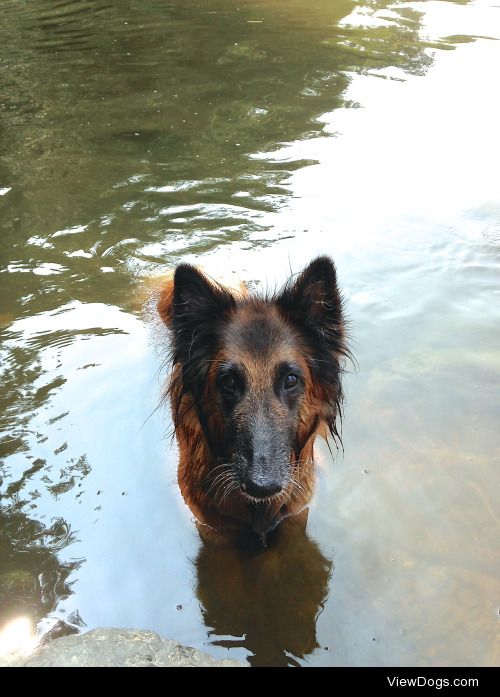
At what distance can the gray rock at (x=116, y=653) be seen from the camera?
10.4 ft

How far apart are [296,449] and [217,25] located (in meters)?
14.4

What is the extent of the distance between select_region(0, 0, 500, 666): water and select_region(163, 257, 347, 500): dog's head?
2.62 feet

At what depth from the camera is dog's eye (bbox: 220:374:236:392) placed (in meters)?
4.27

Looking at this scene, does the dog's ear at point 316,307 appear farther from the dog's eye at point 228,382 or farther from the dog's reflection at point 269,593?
the dog's reflection at point 269,593

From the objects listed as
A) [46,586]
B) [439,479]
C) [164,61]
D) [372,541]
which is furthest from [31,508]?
Result: [164,61]

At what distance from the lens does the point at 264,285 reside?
723 centimetres

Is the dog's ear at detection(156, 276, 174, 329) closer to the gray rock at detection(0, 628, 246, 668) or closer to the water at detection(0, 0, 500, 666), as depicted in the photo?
the water at detection(0, 0, 500, 666)

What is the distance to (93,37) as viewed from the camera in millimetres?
16062

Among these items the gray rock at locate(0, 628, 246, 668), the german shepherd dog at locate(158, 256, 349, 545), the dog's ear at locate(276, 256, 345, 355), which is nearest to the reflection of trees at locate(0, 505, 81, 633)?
the gray rock at locate(0, 628, 246, 668)

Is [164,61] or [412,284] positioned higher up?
[164,61]

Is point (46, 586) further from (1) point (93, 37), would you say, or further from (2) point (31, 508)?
(1) point (93, 37)
